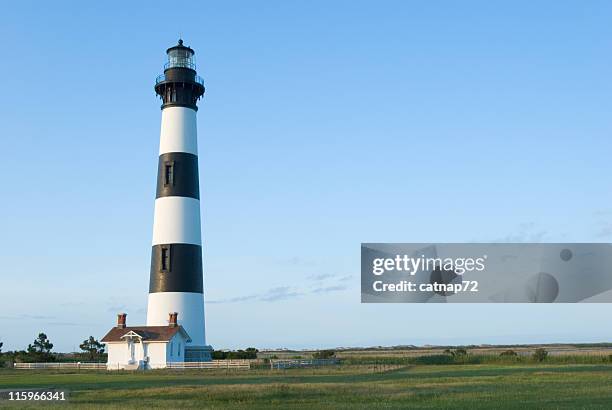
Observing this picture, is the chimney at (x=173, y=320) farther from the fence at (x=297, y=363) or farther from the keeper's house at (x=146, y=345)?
the fence at (x=297, y=363)

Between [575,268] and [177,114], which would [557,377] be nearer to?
[575,268]

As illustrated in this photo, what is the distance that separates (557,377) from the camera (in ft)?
133

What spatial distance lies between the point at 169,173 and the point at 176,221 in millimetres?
3746

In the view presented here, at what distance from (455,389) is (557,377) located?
10.4 meters

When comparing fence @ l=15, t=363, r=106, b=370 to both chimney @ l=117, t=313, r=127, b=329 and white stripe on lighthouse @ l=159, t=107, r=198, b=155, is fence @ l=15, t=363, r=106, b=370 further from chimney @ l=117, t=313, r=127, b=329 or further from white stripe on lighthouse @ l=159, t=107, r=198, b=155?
white stripe on lighthouse @ l=159, t=107, r=198, b=155

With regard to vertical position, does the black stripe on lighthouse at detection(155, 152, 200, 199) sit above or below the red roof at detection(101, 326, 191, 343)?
above

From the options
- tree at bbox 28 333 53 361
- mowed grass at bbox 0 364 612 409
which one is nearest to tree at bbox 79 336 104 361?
tree at bbox 28 333 53 361

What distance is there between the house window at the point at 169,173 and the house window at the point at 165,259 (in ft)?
16.2

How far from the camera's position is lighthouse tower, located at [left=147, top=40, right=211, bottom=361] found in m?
57.1

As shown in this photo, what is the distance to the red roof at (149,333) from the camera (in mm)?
56500

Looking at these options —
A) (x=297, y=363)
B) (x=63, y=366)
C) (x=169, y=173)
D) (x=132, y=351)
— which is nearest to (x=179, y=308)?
(x=132, y=351)

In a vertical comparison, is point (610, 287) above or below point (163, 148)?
below

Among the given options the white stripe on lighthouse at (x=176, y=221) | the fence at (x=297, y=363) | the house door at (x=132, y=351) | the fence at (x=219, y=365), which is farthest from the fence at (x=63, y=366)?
the fence at (x=297, y=363)

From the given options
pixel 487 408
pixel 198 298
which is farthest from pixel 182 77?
pixel 487 408
